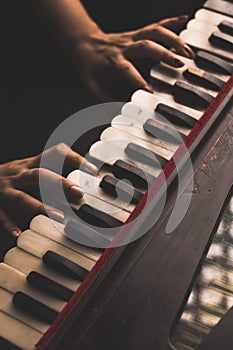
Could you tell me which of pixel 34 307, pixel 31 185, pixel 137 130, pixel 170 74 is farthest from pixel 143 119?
pixel 34 307

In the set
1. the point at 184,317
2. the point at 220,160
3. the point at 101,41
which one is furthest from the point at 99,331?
the point at 101,41

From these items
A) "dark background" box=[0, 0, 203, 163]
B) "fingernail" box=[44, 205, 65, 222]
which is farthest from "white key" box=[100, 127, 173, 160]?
"dark background" box=[0, 0, 203, 163]

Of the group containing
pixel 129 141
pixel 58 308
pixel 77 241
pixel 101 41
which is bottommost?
pixel 58 308

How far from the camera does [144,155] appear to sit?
5.15 feet

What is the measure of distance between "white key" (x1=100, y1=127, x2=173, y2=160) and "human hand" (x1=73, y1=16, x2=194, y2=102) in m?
0.18

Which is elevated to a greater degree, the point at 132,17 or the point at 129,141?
the point at 132,17

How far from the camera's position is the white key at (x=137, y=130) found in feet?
5.25

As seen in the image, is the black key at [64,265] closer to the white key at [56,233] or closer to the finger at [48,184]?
the white key at [56,233]

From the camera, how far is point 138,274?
1.35 meters

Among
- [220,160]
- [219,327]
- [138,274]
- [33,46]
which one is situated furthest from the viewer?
[33,46]

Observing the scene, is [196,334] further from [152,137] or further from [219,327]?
[152,137]

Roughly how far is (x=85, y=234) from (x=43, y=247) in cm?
9

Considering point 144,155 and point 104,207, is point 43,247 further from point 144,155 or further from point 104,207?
point 144,155

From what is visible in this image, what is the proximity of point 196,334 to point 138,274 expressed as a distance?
148 millimetres
